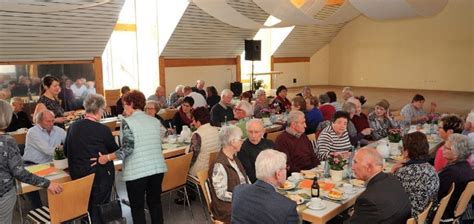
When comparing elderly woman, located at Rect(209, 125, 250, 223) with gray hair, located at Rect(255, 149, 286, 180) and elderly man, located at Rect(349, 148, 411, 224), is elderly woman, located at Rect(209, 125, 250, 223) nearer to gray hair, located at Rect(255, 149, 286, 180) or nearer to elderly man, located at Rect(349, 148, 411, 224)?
gray hair, located at Rect(255, 149, 286, 180)

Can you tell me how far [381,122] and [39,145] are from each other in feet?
15.2

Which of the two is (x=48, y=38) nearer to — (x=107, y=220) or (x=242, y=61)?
(x=107, y=220)

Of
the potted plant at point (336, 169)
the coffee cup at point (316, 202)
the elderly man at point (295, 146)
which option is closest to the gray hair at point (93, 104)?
the elderly man at point (295, 146)

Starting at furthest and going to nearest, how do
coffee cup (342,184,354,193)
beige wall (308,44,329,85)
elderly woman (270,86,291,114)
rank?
beige wall (308,44,329,85), elderly woman (270,86,291,114), coffee cup (342,184,354,193)

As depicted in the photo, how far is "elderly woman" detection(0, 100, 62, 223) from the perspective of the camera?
282 cm

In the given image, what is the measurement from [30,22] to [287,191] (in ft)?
23.7

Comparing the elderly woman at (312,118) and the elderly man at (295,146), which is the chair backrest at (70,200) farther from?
the elderly woman at (312,118)

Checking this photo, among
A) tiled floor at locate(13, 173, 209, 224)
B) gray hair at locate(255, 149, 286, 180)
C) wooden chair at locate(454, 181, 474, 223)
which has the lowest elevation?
tiled floor at locate(13, 173, 209, 224)

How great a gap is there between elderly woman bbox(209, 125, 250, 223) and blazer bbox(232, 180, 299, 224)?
74cm

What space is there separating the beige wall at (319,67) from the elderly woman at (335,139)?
48.9ft

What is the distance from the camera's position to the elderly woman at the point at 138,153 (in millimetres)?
3596

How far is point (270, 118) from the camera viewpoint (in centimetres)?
732

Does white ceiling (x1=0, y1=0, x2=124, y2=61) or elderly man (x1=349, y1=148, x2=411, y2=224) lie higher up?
white ceiling (x1=0, y1=0, x2=124, y2=61)

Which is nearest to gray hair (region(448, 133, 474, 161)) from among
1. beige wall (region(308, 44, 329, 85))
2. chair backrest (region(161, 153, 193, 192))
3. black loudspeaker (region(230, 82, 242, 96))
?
chair backrest (region(161, 153, 193, 192))
